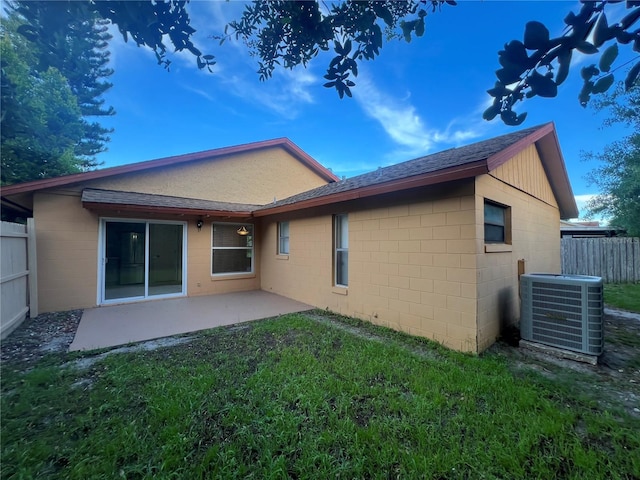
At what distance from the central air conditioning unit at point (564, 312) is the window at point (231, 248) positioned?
26.3 feet

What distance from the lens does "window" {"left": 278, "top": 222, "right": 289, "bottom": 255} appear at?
8.68m

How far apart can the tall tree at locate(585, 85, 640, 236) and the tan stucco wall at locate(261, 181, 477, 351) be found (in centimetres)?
1086

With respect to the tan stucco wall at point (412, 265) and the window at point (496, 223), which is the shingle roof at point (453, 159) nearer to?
the tan stucco wall at point (412, 265)

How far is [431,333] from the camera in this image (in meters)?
4.59

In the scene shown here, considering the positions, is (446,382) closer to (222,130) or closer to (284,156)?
(284,156)

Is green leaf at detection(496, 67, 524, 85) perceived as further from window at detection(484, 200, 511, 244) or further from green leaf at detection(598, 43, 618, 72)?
window at detection(484, 200, 511, 244)

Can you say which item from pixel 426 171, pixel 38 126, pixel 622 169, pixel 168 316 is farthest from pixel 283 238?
pixel 38 126

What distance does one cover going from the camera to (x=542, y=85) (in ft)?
4.34

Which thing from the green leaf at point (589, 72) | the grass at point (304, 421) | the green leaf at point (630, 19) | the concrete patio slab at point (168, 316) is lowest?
the concrete patio slab at point (168, 316)

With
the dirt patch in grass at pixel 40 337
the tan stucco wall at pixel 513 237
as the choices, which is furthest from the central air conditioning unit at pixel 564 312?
the dirt patch in grass at pixel 40 337

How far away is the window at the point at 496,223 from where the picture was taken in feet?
15.2

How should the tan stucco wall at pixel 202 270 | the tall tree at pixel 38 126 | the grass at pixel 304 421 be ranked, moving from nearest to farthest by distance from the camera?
the grass at pixel 304 421, the tan stucco wall at pixel 202 270, the tall tree at pixel 38 126

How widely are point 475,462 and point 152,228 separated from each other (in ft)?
30.2

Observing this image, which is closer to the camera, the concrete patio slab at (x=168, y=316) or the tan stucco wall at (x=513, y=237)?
the tan stucco wall at (x=513, y=237)
